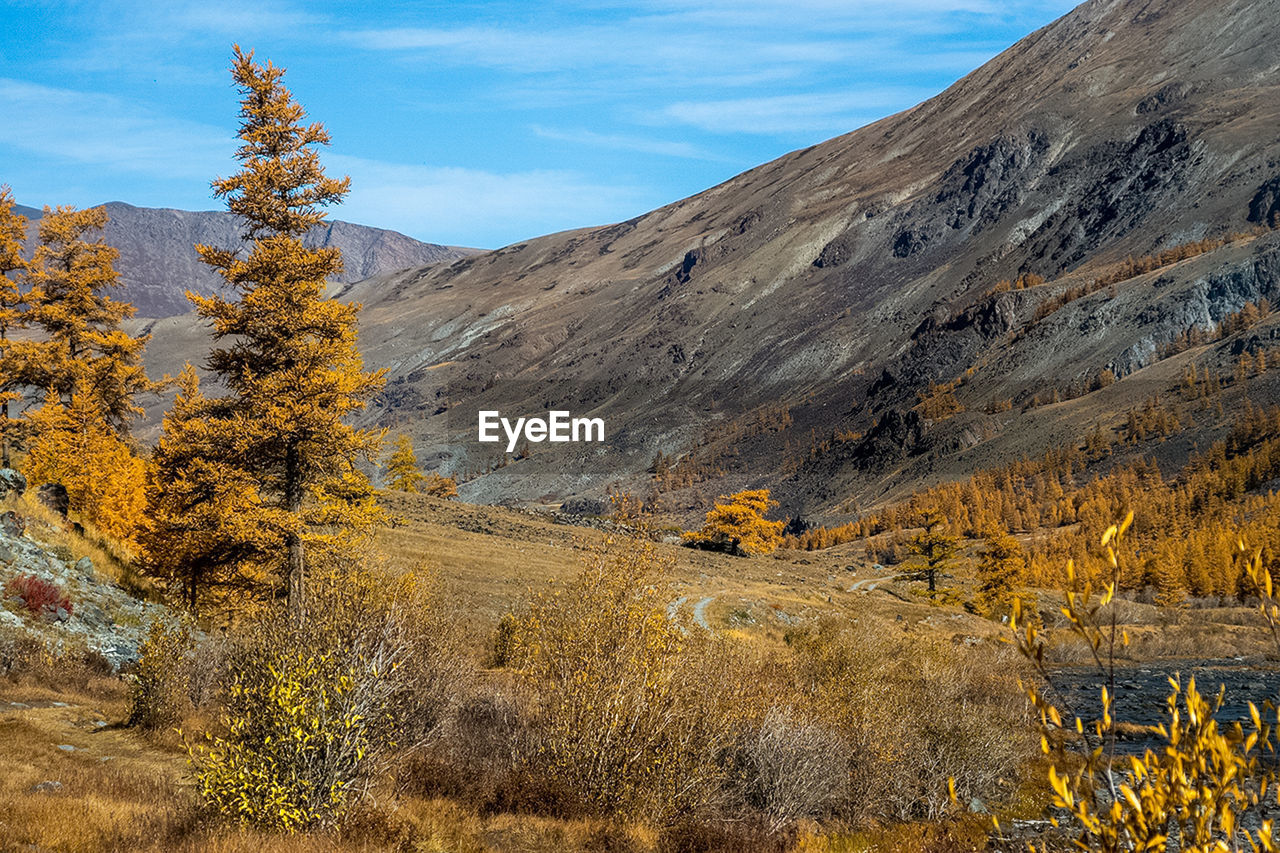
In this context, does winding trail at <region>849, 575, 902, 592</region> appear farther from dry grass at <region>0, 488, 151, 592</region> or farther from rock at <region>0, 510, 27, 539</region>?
rock at <region>0, 510, 27, 539</region>

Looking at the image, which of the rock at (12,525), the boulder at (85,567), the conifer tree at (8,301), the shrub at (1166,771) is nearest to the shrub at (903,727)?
the shrub at (1166,771)

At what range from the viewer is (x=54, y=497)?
29922 mm


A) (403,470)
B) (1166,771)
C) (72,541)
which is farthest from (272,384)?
(403,470)

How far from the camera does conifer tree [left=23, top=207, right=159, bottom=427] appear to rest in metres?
37.5

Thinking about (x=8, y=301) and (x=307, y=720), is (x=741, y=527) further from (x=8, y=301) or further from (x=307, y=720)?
(x=307, y=720)

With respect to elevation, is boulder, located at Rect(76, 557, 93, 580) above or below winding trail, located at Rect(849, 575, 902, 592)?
above

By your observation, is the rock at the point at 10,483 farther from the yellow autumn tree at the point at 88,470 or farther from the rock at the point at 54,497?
the yellow autumn tree at the point at 88,470

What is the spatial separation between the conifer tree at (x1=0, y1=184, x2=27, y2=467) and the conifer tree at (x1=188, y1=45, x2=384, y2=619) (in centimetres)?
1857

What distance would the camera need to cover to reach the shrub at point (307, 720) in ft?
31.0

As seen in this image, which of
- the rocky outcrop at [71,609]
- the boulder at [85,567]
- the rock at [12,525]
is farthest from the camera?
the boulder at [85,567]

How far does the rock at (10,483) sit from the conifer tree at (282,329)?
897cm

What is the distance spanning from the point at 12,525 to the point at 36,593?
3724mm

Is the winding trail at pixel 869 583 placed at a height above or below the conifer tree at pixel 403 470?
below

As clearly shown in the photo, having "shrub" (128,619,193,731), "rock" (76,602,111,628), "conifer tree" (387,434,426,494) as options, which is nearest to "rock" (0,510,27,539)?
"rock" (76,602,111,628)
